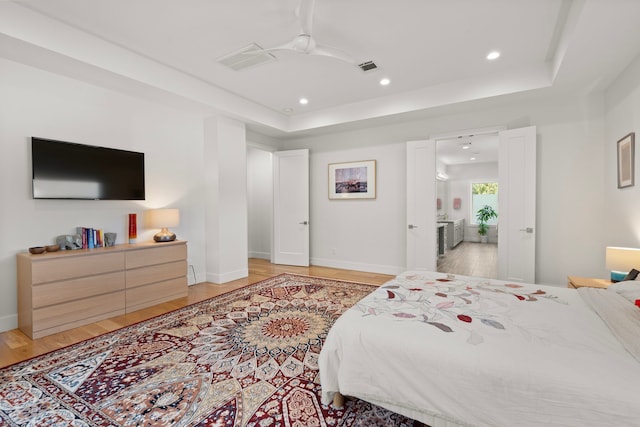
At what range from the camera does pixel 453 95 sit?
4.02 m

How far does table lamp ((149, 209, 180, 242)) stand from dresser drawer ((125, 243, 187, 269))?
190 mm

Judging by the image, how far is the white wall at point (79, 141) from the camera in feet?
9.44

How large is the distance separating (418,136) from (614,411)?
4.39 m

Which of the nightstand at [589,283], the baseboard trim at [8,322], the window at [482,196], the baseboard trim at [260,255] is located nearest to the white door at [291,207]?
the baseboard trim at [260,255]

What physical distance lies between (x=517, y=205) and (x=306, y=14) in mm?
3594

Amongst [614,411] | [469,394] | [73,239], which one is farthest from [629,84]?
[73,239]

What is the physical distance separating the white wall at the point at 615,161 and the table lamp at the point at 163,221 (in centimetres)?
508

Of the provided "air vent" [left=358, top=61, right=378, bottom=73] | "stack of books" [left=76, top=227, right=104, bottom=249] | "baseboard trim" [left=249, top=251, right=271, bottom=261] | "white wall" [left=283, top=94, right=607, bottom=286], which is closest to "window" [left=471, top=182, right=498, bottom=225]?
"white wall" [left=283, top=94, right=607, bottom=286]

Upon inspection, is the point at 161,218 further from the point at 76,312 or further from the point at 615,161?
the point at 615,161

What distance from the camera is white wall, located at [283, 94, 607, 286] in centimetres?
377

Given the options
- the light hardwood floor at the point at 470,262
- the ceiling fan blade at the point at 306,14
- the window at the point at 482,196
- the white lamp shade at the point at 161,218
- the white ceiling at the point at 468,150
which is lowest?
the light hardwood floor at the point at 470,262

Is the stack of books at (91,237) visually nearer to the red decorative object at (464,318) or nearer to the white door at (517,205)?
the red decorative object at (464,318)

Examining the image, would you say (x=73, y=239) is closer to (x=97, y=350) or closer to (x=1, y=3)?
(x=97, y=350)

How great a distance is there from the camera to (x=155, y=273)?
3.61m
